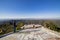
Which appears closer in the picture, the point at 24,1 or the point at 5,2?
the point at 5,2

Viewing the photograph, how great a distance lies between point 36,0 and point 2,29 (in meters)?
3.95

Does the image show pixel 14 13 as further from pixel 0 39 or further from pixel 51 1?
pixel 0 39

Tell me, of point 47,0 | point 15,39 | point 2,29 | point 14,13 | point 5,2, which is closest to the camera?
point 15,39

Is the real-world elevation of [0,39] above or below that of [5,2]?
below

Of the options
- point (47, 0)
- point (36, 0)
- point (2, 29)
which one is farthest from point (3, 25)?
point (47, 0)

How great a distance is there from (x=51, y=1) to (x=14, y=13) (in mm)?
4035

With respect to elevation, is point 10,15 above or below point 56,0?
below

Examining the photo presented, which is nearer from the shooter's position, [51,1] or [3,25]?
[51,1]

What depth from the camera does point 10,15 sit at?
39.5 feet

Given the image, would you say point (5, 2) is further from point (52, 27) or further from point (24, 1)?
point (52, 27)

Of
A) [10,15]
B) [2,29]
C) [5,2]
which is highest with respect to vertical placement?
[5,2]

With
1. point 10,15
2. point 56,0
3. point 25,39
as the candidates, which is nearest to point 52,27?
point 56,0

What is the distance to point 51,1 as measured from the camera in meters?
9.35

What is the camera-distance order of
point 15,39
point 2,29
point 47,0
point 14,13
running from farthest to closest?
1. point 14,13
2. point 2,29
3. point 47,0
4. point 15,39
